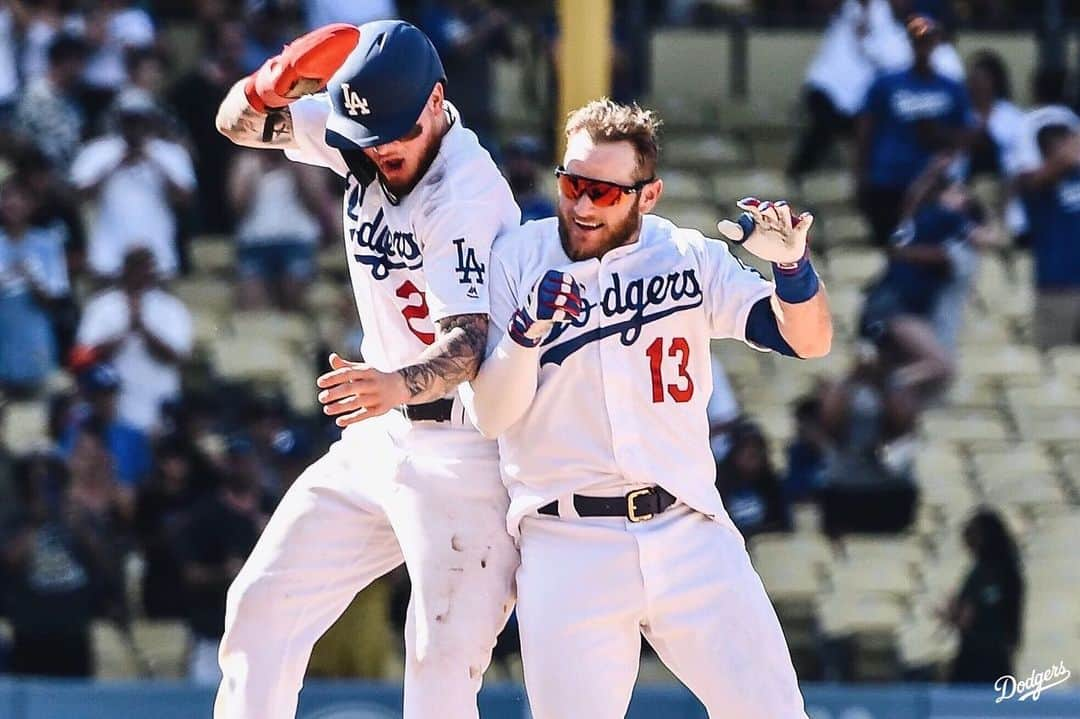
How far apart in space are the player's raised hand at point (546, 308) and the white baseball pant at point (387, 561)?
0.57 meters

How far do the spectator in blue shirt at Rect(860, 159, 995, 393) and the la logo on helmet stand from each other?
5.45m

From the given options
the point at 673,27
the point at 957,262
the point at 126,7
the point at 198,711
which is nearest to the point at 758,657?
the point at 198,711

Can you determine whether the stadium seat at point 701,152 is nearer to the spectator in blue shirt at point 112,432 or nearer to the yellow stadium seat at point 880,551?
the yellow stadium seat at point 880,551

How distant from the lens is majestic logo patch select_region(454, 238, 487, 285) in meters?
5.32

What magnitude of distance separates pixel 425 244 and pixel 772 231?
2.89ft

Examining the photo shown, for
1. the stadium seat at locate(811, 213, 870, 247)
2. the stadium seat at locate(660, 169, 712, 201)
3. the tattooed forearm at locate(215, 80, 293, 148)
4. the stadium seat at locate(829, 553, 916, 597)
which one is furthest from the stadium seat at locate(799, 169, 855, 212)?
the tattooed forearm at locate(215, 80, 293, 148)

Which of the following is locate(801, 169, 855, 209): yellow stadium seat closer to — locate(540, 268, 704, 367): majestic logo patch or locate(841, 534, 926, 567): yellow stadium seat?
locate(841, 534, 926, 567): yellow stadium seat

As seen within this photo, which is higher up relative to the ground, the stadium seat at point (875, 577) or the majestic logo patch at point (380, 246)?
the majestic logo patch at point (380, 246)

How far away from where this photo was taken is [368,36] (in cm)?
553

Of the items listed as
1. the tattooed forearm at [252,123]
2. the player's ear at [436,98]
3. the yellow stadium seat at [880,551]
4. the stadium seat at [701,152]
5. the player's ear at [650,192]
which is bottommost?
the yellow stadium seat at [880,551]

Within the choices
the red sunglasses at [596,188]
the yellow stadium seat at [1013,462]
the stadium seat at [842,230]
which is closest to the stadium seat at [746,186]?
the stadium seat at [842,230]

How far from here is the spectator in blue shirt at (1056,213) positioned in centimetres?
1081

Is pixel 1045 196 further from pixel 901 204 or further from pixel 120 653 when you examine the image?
pixel 120 653

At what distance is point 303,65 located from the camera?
18.5 ft
